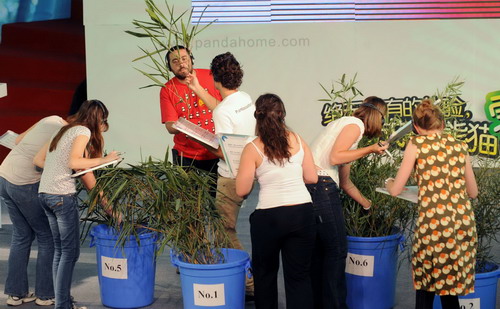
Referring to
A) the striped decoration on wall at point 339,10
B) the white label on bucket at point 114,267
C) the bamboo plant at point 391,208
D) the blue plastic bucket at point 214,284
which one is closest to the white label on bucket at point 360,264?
the bamboo plant at point 391,208

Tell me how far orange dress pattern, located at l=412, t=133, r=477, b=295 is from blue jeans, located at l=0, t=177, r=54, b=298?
217 centimetres

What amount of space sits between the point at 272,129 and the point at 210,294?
0.94 metres

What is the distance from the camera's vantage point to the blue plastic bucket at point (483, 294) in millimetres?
3557

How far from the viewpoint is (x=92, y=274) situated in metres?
4.96

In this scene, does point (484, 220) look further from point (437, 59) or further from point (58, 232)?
point (437, 59)

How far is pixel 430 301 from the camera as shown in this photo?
337 centimetres

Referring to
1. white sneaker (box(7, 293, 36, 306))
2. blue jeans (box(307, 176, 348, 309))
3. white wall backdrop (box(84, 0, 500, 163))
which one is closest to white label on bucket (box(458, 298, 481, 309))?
blue jeans (box(307, 176, 348, 309))

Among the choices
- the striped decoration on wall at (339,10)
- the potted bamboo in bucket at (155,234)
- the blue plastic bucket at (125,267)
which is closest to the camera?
the potted bamboo in bucket at (155,234)

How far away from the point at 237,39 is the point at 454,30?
253cm

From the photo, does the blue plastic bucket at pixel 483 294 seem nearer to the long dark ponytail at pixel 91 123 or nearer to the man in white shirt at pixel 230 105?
the man in white shirt at pixel 230 105

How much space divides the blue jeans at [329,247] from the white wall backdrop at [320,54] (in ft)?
16.0

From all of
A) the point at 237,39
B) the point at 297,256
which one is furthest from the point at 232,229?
the point at 237,39

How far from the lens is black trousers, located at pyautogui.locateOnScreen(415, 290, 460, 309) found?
3.31m

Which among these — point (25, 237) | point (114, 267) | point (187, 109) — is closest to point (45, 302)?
point (25, 237)
